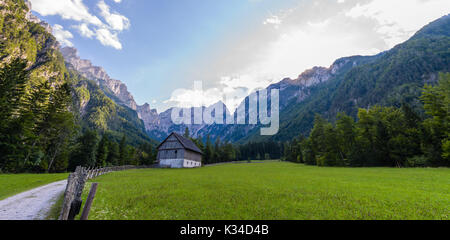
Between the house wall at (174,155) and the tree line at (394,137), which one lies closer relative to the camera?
the tree line at (394,137)

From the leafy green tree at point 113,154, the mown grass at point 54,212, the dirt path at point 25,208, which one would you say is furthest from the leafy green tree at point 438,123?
the leafy green tree at point 113,154

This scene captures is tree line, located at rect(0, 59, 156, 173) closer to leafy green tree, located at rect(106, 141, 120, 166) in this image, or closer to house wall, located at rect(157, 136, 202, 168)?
leafy green tree, located at rect(106, 141, 120, 166)

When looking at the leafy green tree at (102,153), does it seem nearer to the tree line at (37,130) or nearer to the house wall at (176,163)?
the tree line at (37,130)

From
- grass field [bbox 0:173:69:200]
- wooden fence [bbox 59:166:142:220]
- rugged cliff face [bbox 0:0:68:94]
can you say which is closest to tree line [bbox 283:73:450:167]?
wooden fence [bbox 59:166:142:220]

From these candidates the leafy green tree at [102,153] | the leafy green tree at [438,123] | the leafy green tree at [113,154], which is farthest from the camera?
the leafy green tree at [113,154]

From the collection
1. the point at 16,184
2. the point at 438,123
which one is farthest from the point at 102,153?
the point at 438,123

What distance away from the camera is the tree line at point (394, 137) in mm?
31531

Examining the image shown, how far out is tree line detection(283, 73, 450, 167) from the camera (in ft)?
103
